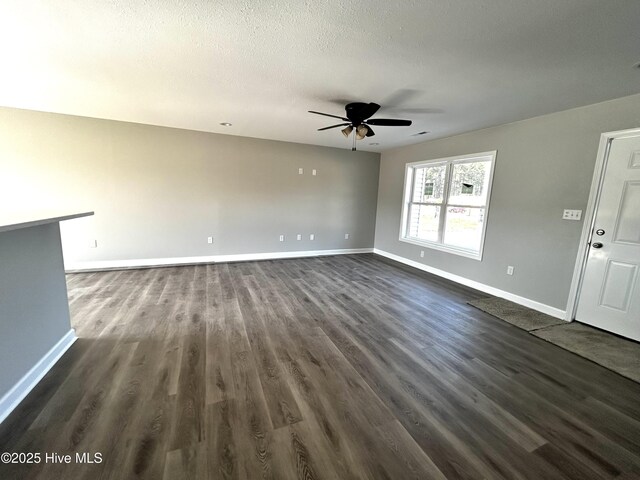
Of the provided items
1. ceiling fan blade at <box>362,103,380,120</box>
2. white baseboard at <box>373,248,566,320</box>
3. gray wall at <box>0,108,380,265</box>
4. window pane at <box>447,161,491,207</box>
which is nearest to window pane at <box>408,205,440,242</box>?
window pane at <box>447,161,491,207</box>

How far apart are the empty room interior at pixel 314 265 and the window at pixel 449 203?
0.05m

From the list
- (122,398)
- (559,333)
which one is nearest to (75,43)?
(122,398)

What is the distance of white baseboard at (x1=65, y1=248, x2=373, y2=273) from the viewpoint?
4.48m

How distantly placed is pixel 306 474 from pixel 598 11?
9.85 ft

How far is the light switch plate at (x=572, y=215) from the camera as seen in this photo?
10.0ft

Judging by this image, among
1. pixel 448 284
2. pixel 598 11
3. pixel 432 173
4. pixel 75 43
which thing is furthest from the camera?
pixel 432 173

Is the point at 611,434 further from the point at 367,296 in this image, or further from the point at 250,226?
the point at 250,226

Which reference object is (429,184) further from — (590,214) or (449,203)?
(590,214)

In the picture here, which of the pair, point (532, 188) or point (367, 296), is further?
point (367, 296)

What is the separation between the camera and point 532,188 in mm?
3475

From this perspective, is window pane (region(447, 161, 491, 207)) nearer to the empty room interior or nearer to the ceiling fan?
the empty room interior

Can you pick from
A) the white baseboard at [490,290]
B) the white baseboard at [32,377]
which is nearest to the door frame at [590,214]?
the white baseboard at [490,290]

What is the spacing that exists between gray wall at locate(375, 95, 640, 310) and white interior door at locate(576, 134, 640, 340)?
163mm

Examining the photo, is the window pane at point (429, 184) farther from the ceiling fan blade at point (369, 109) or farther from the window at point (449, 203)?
the ceiling fan blade at point (369, 109)
